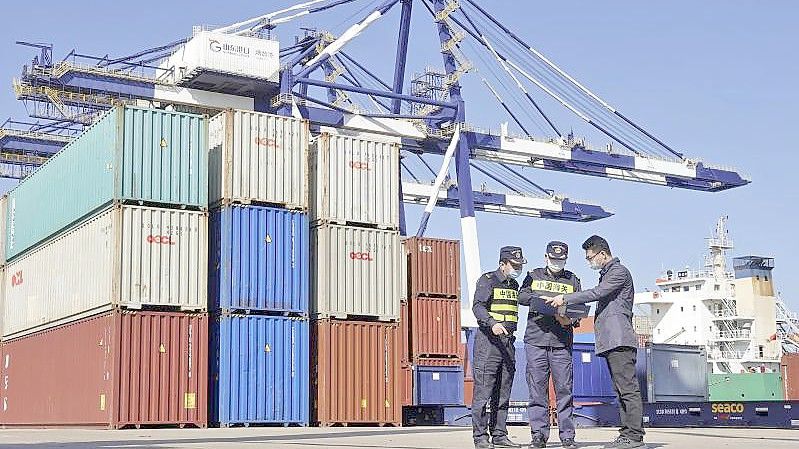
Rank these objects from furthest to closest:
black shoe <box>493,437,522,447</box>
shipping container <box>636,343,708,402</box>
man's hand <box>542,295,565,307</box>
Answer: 1. shipping container <box>636,343,708,402</box>
2. black shoe <box>493,437,522,447</box>
3. man's hand <box>542,295,565,307</box>

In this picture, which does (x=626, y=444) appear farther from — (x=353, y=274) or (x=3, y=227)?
(x=3, y=227)

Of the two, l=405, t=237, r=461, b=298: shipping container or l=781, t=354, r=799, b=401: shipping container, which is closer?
l=405, t=237, r=461, b=298: shipping container

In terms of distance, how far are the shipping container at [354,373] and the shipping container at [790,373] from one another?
28.1 m

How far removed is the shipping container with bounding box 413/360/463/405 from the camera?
26625 millimetres

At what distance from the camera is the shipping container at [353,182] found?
23.8 meters

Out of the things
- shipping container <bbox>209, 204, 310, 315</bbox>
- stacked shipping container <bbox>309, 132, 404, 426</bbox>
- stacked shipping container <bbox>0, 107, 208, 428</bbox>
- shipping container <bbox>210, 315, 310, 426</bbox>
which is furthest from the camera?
stacked shipping container <bbox>309, 132, 404, 426</bbox>

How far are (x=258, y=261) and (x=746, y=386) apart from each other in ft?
87.4

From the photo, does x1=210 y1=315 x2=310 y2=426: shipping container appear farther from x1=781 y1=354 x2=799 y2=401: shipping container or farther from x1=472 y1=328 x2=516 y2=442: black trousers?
x1=781 y1=354 x2=799 y2=401: shipping container

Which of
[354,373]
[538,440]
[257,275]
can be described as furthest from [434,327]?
[538,440]

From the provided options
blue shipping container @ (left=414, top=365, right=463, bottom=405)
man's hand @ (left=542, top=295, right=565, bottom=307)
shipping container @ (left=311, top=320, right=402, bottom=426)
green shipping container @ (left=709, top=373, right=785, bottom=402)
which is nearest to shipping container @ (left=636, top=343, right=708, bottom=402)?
blue shipping container @ (left=414, top=365, right=463, bottom=405)

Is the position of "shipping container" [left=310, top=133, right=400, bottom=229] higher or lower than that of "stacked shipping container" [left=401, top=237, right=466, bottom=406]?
higher

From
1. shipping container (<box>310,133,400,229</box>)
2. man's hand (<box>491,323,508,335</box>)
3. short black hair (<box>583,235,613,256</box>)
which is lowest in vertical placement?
man's hand (<box>491,323,508,335</box>)

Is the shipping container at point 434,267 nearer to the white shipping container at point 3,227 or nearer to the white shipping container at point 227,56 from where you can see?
the white shipping container at point 227,56

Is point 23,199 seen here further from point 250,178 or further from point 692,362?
point 692,362
